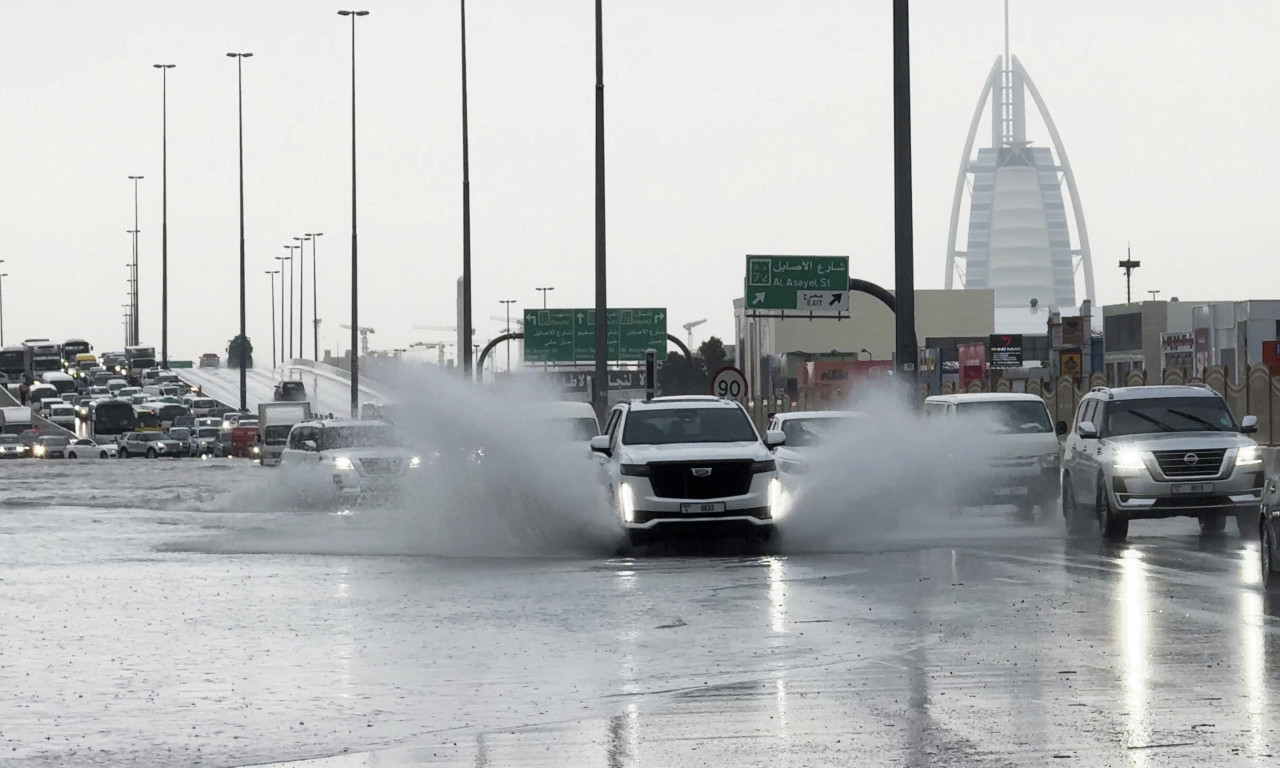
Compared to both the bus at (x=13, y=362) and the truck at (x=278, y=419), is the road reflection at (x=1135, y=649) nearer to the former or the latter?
the truck at (x=278, y=419)

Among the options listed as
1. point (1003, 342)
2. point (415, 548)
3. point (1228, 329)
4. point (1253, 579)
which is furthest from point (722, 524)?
point (1228, 329)

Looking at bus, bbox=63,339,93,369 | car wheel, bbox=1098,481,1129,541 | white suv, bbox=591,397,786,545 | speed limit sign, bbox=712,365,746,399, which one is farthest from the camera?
bus, bbox=63,339,93,369

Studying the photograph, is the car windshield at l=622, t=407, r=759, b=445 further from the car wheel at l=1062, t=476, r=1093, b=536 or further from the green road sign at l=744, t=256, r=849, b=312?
the green road sign at l=744, t=256, r=849, b=312

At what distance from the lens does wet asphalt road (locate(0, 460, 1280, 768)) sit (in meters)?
10.4

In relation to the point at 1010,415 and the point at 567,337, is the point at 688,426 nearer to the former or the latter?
the point at 1010,415

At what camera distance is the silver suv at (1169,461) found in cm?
2497

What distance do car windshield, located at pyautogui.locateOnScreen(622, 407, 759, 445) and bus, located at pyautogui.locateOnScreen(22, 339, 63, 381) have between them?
13672 centimetres

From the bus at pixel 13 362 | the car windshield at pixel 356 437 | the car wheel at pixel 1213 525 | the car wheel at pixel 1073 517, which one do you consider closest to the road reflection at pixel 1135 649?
the car wheel at pixel 1213 525

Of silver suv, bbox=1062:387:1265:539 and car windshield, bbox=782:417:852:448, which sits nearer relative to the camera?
silver suv, bbox=1062:387:1265:539

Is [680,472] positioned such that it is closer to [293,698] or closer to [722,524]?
[722,524]

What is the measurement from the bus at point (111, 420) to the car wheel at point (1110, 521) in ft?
259

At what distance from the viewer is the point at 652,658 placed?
45.9 ft

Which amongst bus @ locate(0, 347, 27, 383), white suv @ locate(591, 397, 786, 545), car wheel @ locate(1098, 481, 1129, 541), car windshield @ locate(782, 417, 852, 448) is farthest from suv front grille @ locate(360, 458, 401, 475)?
bus @ locate(0, 347, 27, 383)

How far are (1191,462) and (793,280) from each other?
1370 inches
